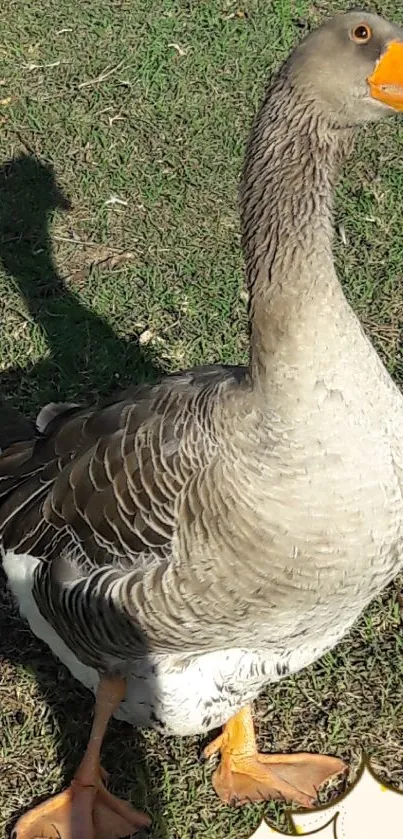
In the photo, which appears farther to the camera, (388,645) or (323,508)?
(388,645)

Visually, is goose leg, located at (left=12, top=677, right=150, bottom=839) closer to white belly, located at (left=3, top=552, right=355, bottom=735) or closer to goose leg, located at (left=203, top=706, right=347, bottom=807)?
white belly, located at (left=3, top=552, right=355, bottom=735)

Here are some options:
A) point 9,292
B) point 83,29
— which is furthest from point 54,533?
point 83,29

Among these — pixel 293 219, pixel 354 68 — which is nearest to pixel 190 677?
pixel 293 219

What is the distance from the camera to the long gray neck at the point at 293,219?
2.06 metres

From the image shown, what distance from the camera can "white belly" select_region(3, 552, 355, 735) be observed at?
8.62ft

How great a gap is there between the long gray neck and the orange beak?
0.36 ft

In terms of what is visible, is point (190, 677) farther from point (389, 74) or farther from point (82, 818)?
point (389, 74)

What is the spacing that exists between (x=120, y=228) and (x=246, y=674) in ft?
9.08

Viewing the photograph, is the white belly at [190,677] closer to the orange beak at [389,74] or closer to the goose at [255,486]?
the goose at [255,486]

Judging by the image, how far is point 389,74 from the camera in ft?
6.60

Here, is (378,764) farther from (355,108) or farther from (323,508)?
(355,108)

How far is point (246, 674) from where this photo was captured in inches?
105

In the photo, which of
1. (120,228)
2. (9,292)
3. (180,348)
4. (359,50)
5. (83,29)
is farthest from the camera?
(83,29)

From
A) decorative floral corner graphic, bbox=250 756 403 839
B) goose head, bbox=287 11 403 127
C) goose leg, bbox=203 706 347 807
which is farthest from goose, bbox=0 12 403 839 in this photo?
decorative floral corner graphic, bbox=250 756 403 839
